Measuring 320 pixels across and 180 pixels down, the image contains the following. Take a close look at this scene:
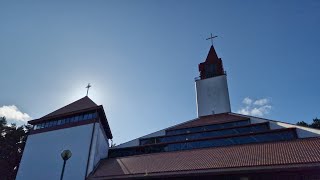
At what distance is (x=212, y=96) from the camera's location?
111 ft

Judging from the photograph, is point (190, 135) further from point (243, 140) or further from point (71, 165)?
point (71, 165)

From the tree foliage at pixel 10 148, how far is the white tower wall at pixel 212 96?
904 inches

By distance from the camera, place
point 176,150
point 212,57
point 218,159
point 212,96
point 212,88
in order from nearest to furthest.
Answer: point 218,159 → point 176,150 → point 212,96 → point 212,88 → point 212,57

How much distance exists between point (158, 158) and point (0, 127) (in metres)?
22.3

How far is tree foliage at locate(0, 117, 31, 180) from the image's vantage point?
2772cm

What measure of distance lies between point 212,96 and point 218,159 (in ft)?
57.7

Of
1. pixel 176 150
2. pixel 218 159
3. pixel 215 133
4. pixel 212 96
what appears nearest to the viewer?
pixel 218 159

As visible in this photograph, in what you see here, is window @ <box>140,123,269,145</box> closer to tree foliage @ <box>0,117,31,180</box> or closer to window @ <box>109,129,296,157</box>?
window @ <box>109,129,296,157</box>

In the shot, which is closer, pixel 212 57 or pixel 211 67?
pixel 211 67

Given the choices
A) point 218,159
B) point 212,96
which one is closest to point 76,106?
point 218,159

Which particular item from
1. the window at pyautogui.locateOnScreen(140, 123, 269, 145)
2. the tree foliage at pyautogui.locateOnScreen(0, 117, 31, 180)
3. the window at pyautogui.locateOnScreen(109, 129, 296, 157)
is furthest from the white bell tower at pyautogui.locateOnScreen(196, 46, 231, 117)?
the tree foliage at pyautogui.locateOnScreen(0, 117, 31, 180)

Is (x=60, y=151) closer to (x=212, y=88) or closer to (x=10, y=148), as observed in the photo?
(x=10, y=148)

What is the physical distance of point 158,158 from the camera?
20.0 meters

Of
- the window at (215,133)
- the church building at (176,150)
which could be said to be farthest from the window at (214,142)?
the window at (215,133)
